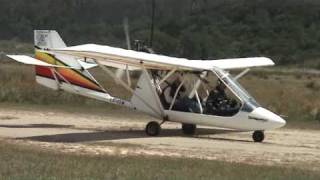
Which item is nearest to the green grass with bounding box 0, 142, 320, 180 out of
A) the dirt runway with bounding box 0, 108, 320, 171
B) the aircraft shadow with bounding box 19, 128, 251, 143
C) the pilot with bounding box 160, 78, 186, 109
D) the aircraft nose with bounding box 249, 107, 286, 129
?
the dirt runway with bounding box 0, 108, 320, 171

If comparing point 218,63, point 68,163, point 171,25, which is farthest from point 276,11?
point 68,163

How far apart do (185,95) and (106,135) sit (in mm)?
2944

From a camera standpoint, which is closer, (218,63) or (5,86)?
(218,63)

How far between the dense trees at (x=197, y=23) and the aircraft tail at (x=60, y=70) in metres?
76.1

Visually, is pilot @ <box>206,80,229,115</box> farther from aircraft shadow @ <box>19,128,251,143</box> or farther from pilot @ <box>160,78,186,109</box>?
pilot @ <box>160,78,186,109</box>

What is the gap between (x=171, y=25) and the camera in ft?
403

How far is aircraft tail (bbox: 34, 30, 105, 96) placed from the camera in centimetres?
2680

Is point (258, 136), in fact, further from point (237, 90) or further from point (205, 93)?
point (205, 93)

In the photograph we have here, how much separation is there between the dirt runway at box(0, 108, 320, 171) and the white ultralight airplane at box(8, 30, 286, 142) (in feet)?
1.98

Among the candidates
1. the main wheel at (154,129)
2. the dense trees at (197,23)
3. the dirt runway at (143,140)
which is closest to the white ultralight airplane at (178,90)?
the main wheel at (154,129)

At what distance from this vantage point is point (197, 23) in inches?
5261

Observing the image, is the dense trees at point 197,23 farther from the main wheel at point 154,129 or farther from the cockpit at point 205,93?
the main wheel at point 154,129

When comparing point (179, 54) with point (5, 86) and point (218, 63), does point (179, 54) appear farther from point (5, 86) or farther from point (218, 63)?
point (218, 63)

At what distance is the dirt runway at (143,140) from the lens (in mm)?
19344
